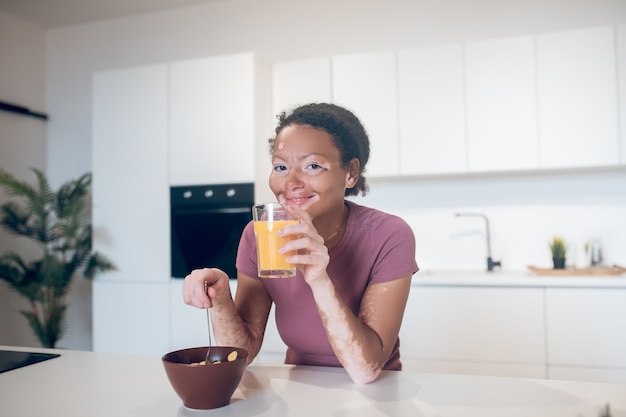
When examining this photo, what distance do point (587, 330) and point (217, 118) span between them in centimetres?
224

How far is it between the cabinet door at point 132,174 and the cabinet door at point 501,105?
184cm

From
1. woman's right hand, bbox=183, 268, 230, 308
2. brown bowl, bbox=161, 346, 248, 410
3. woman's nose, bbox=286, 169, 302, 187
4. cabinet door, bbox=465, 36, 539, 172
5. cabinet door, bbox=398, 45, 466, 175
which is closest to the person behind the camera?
brown bowl, bbox=161, 346, 248, 410

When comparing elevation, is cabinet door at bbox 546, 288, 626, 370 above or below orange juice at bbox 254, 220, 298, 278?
below

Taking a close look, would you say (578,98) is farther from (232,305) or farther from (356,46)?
(232,305)

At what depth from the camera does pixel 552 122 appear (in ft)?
9.14

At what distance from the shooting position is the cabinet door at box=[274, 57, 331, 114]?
3.17 m

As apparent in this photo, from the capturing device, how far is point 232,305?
4.07ft

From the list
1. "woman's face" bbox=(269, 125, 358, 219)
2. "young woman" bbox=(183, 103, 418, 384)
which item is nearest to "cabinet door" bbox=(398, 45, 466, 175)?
"young woman" bbox=(183, 103, 418, 384)

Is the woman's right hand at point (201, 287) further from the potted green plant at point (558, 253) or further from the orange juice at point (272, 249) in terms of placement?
the potted green plant at point (558, 253)

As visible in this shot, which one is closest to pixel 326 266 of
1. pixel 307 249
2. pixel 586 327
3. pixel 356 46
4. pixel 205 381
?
pixel 307 249

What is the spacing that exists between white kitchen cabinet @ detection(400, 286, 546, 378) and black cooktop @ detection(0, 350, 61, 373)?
183 centimetres

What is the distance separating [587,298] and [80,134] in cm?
375

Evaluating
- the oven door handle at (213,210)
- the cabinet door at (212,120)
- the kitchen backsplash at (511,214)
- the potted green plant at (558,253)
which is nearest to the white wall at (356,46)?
the kitchen backsplash at (511,214)

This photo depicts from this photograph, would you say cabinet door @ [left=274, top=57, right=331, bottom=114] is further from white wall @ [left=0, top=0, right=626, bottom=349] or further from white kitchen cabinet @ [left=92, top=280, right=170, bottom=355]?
Result: white kitchen cabinet @ [left=92, top=280, right=170, bottom=355]
